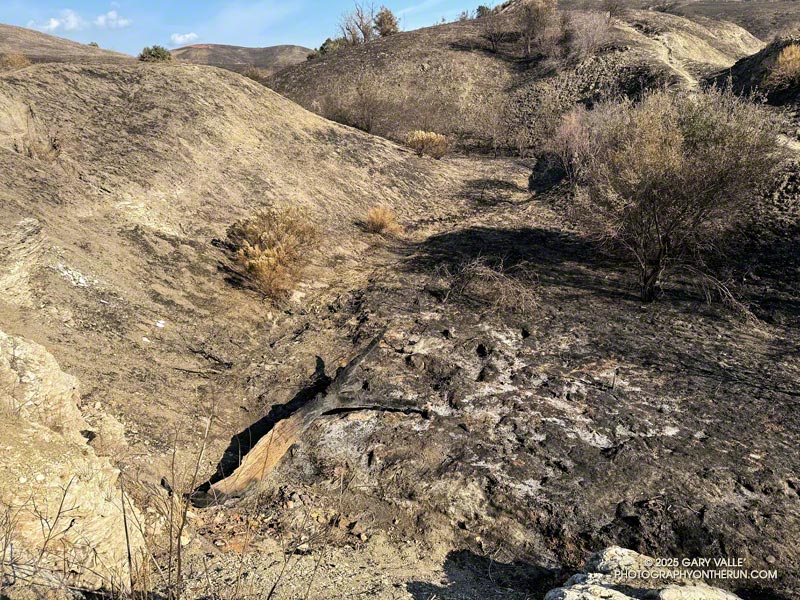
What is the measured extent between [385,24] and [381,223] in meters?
23.7

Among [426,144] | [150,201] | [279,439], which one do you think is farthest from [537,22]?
[279,439]

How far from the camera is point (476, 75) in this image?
22.9 meters

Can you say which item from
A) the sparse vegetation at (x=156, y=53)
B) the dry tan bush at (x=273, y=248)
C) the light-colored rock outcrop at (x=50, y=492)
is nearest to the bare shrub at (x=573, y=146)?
the dry tan bush at (x=273, y=248)

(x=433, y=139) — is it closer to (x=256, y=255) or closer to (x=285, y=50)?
(x=256, y=255)

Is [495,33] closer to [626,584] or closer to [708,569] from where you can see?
[708,569]

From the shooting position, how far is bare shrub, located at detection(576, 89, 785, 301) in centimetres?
657

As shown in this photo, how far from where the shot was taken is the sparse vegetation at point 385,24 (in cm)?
2855

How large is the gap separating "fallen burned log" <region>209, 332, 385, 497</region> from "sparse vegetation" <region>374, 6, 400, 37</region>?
2859cm

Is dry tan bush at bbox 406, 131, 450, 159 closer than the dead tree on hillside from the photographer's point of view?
Yes

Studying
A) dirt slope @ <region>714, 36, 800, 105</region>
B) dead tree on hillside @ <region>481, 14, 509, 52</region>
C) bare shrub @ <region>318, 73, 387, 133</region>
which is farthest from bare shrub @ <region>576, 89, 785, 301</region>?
dead tree on hillside @ <region>481, 14, 509, 52</region>

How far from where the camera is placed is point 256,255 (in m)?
7.56

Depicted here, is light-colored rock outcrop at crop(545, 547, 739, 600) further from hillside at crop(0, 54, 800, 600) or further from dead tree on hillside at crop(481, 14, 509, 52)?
dead tree on hillside at crop(481, 14, 509, 52)

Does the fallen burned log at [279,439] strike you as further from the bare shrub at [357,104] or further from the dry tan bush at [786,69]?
the bare shrub at [357,104]

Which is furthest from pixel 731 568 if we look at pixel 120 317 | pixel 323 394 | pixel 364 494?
pixel 120 317
